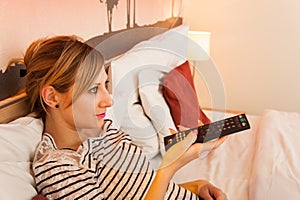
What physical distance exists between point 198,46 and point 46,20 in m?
1.60

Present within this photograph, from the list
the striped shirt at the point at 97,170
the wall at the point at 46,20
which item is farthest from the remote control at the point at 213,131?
the wall at the point at 46,20

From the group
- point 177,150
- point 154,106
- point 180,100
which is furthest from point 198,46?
point 177,150

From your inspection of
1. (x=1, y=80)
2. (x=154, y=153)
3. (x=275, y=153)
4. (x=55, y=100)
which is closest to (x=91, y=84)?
(x=55, y=100)

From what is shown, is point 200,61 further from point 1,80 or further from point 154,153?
point 1,80

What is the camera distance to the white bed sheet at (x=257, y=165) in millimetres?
1369

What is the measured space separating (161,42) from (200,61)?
959mm

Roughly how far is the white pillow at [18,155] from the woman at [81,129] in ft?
0.07

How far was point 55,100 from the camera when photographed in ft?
3.33

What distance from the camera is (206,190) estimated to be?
123 centimetres

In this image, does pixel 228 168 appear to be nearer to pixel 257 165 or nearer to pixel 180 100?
pixel 257 165

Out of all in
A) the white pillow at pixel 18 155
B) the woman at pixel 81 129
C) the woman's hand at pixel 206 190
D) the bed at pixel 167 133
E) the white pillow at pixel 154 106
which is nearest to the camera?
the white pillow at pixel 18 155

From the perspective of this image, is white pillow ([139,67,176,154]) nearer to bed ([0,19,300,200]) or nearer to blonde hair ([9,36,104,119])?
bed ([0,19,300,200])

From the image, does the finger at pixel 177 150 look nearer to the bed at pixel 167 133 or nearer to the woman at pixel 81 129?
the woman at pixel 81 129

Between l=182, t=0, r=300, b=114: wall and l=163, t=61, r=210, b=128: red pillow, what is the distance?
3.20ft
